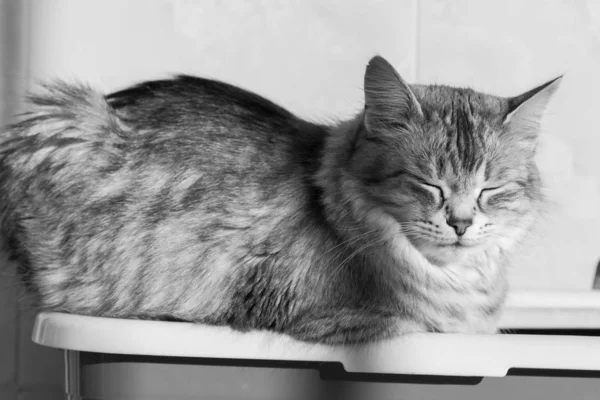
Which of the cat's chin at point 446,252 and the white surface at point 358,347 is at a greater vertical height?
the cat's chin at point 446,252

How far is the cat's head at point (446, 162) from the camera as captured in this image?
1434mm

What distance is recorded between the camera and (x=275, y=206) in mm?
1604

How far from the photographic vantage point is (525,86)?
2549 millimetres

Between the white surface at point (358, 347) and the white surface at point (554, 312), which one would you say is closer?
the white surface at point (358, 347)

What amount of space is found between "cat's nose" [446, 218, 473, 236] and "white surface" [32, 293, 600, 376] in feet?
0.67

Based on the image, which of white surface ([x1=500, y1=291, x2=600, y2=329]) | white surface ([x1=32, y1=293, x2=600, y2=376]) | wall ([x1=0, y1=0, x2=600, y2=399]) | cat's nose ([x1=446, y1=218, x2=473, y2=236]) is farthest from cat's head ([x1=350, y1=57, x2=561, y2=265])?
wall ([x1=0, y1=0, x2=600, y2=399])

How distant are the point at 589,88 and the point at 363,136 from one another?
1352mm

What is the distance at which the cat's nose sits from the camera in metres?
1.41

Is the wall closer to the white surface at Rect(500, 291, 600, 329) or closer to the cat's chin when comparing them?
the white surface at Rect(500, 291, 600, 329)

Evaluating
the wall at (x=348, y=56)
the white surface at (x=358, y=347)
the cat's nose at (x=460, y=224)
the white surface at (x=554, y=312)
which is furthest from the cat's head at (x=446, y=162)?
the wall at (x=348, y=56)

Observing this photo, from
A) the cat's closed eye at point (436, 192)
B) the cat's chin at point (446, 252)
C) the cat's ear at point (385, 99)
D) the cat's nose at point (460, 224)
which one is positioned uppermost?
the cat's ear at point (385, 99)

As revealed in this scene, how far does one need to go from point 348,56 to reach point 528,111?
102 centimetres

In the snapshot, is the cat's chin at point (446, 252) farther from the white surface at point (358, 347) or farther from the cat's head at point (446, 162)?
the white surface at point (358, 347)

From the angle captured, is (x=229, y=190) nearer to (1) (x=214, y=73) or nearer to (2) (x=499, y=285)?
(2) (x=499, y=285)
